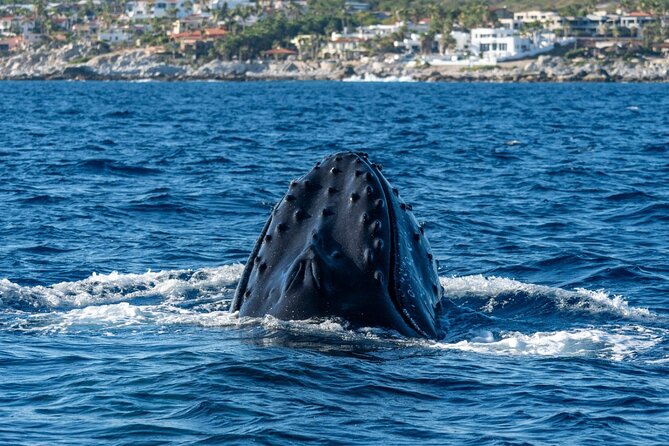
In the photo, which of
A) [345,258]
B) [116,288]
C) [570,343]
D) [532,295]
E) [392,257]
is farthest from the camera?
[116,288]

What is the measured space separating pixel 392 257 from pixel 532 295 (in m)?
5.00

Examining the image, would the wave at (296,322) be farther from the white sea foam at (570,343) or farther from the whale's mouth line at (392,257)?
the whale's mouth line at (392,257)

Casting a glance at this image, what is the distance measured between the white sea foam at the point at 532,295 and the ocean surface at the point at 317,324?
0.05 meters

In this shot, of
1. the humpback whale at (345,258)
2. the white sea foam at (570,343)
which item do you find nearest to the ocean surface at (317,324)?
the white sea foam at (570,343)

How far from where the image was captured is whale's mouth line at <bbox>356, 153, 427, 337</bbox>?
9945mm

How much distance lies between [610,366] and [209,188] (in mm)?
17716

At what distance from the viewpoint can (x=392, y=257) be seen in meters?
10.0

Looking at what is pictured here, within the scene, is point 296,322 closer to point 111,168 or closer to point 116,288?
point 116,288

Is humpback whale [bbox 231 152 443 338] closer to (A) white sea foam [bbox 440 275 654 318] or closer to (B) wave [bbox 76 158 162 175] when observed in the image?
(A) white sea foam [bbox 440 275 654 318]

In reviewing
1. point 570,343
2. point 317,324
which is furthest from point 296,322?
point 570,343

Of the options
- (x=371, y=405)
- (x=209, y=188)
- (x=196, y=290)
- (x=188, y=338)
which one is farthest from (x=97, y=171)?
(x=371, y=405)

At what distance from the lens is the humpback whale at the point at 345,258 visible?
31.9 ft

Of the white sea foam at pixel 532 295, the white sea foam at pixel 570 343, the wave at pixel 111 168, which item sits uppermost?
the white sea foam at pixel 570 343

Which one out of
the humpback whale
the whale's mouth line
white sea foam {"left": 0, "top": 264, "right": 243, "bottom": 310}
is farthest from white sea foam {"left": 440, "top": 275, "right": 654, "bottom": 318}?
the whale's mouth line
